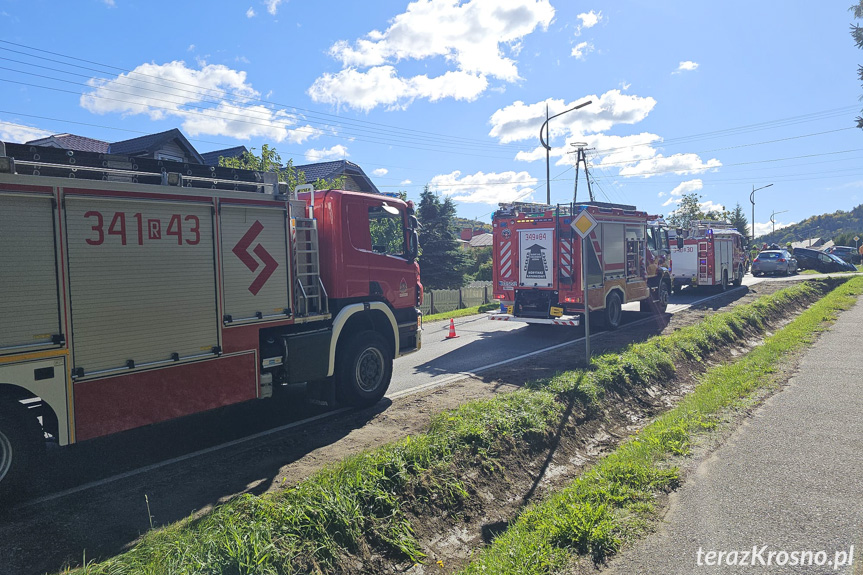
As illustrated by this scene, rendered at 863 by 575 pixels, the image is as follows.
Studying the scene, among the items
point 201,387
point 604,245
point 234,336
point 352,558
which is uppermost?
point 604,245

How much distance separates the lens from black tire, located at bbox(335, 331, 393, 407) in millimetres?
7691

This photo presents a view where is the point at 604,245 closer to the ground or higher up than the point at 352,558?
higher up

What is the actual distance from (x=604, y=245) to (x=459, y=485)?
32.9 ft

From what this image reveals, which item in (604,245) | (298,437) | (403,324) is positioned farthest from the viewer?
(604,245)

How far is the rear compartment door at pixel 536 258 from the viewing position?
13.7m

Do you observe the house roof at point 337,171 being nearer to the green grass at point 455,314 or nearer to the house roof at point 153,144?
the house roof at point 153,144

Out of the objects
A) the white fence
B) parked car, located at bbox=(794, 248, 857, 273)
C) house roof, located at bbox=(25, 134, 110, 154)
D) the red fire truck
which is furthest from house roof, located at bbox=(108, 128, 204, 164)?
parked car, located at bbox=(794, 248, 857, 273)

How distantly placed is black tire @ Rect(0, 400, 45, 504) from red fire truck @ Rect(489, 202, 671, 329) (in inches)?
410

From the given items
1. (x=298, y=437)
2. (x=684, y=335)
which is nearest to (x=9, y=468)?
(x=298, y=437)

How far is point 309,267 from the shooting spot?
301 inches

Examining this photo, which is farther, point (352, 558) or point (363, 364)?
point (363, 364)

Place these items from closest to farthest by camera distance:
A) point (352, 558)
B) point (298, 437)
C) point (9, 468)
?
point (352, 558)
point (9, 468)
point (298, 437)

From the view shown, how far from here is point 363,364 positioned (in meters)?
7.96

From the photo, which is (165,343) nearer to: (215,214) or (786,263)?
(215,214)
